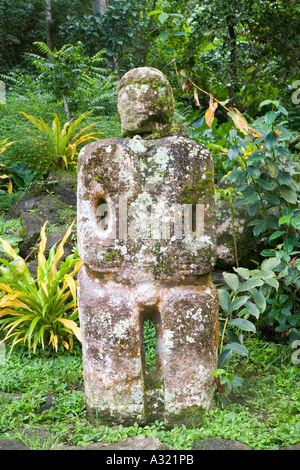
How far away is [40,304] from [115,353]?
4.44ft

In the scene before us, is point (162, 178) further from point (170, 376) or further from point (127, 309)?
point (170, 376)

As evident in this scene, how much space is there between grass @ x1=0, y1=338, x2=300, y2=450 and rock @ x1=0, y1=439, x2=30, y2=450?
6 centimetres

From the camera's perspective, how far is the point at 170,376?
9.39 ft

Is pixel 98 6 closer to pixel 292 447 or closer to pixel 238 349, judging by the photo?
pixel 238 349

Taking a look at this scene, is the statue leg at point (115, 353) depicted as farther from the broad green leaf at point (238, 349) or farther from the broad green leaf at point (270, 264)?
the broad green leaf at point (270, 264)

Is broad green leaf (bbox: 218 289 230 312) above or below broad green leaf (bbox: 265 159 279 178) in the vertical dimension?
below

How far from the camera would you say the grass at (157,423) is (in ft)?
8.75

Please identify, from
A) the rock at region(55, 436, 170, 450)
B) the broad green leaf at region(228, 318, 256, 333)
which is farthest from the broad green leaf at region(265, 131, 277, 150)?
the rock at region(55, 436, 170, 450)

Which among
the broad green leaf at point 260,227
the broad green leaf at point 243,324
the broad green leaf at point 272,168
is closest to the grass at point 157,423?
the broad green leaf at point 243,324

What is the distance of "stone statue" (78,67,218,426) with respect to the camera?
2855 millimetres

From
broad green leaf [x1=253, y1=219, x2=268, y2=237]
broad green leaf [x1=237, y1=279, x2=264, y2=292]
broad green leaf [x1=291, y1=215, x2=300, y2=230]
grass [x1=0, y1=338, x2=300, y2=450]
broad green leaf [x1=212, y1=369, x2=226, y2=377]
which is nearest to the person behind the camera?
grass [x1=0, y1=338, x2=300, y2=450]

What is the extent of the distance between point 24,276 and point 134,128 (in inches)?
70.3

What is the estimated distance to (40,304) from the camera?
4.01 metres

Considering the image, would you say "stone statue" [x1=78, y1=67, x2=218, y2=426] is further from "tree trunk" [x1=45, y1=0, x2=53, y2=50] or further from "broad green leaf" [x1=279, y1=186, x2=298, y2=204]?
"tree trunk" [x1=45, y1=0, x2=53, y2=50]
